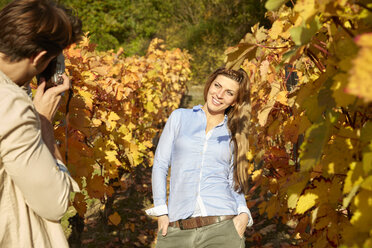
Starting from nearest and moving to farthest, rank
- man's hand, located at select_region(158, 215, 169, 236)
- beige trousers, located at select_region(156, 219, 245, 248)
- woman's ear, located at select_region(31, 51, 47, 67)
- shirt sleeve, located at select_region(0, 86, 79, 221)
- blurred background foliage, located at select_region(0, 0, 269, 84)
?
shirt sleeve, located at select_region(0, 86, 79, 221) → woman's ear, located at select_region(31, 51, 47, 67) → beige trousers, located at select_region(156, 219, 245, 248) → man's hand, located at select_region(158, 215, 169, 236) → blurred background foliage, located at select_region(0, 0, 269, 84)

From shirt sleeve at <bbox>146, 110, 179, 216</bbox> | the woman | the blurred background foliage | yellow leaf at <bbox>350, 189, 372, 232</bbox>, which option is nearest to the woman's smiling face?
the woman

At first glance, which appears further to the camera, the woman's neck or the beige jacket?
the woman's neck

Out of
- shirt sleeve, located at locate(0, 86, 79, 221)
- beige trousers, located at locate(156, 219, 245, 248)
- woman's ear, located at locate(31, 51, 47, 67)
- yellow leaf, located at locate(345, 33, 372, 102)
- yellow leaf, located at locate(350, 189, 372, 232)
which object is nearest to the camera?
yellow leaf, located at locate(345, 33, 372, 102)

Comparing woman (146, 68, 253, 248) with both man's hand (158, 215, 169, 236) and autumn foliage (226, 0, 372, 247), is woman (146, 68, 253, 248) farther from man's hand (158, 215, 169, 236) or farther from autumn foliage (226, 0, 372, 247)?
autumn foliage (226, 0, 372, 247)

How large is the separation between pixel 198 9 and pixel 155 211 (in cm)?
2256

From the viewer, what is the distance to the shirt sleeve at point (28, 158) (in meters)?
1.01

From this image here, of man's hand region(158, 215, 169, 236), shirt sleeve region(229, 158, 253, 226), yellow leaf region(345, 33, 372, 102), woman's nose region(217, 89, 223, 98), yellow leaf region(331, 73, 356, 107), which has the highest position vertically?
yellow leaf region(345, 33, 372, 102)

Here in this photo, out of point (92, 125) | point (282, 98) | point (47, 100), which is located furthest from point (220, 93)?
point (47, 100)

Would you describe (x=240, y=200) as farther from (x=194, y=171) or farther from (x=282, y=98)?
(x=282, y=98)

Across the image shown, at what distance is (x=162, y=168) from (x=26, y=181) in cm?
129

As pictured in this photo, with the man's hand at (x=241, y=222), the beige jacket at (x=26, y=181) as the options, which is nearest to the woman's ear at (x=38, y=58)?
the beige jacket at (x=26, y=181)

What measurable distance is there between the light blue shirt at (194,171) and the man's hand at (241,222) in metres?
0.04

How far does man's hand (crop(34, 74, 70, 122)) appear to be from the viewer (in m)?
1.28

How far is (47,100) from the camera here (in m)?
1.30
